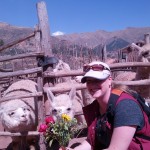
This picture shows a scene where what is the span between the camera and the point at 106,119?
2.73 m

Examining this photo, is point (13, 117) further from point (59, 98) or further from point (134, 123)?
point (134, 123)

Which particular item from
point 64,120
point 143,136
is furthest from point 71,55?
point 143,136

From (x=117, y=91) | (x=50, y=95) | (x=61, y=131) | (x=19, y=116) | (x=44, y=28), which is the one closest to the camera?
(x=117, y=91)

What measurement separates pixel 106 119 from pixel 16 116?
3.14 metres

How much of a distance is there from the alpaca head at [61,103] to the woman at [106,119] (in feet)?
6.27

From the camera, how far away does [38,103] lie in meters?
5.48

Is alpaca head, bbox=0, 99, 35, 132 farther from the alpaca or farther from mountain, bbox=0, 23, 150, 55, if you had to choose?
mountain, bbox=0, 23, 150, 55

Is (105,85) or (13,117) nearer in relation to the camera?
(105,85)

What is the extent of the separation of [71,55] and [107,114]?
11.1m

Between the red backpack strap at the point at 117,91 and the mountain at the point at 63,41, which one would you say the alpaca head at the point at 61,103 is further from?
the red backpack strap at the point at 117,91

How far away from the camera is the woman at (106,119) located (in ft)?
8.28

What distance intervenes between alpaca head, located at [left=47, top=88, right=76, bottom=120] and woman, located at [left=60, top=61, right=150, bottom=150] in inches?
75.2

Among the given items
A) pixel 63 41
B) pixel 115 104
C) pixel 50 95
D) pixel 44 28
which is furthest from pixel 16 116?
pixel 63 41

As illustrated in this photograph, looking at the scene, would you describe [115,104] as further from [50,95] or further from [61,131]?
[50,95]
